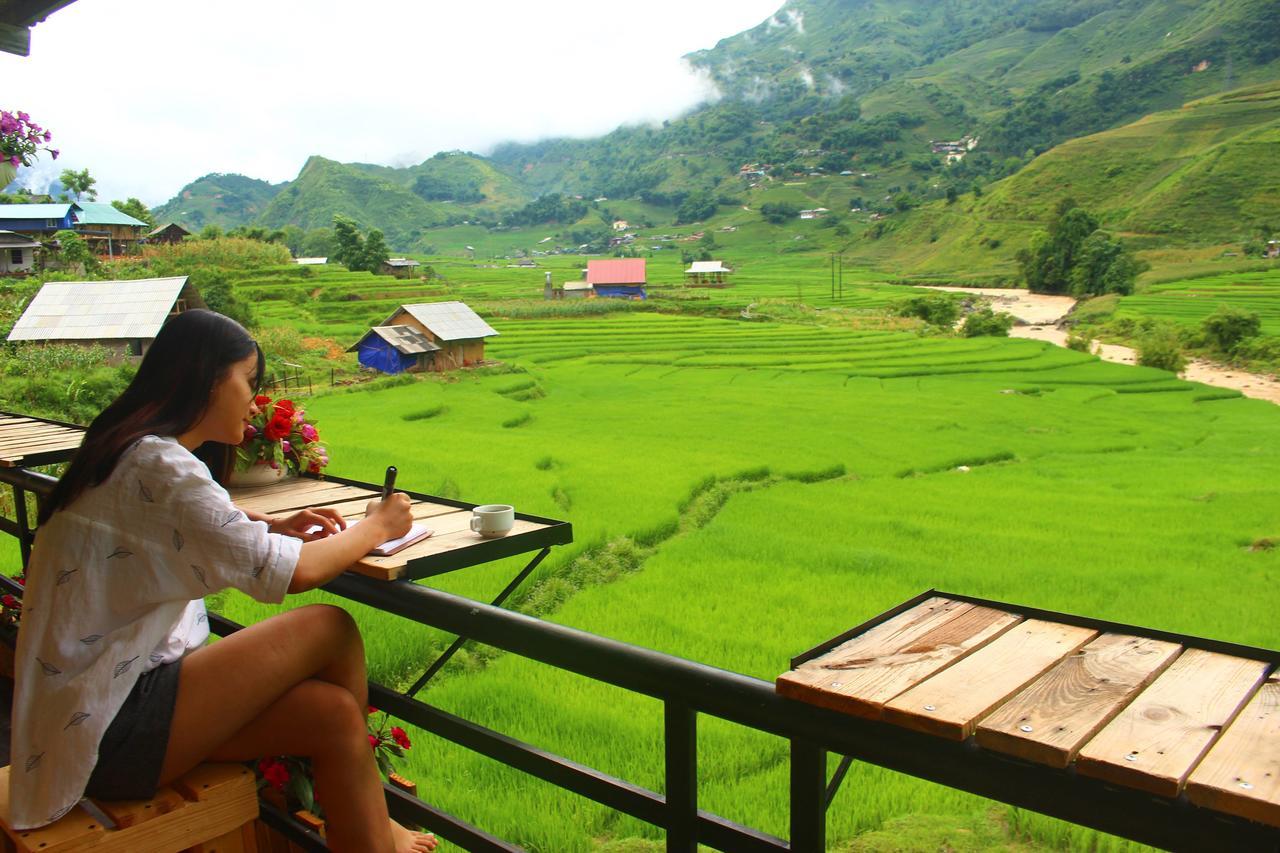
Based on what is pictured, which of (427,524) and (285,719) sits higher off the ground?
(427,524)

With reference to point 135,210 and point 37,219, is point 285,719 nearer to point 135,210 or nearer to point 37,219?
point 37,219

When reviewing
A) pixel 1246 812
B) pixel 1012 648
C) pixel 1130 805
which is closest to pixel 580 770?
pixel 1012 648

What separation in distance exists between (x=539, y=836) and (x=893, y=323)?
124ft

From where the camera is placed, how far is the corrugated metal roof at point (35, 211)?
32906 millimetres

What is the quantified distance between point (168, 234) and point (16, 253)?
14.0 m

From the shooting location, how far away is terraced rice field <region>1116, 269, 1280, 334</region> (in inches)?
1358

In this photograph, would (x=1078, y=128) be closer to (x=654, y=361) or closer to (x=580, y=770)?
(x=654, y=361)

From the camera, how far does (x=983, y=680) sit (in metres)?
1.38

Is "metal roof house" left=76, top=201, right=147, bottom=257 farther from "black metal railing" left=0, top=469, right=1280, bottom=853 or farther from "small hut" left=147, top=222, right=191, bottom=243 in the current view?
"black metal railing" left=0, top=469, right=1280, bottom=853

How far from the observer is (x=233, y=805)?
1.87 meters

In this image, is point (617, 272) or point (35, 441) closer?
point (35, 441)

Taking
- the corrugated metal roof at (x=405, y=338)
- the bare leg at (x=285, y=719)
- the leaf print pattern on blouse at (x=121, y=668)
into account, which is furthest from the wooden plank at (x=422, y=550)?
the corrugated metal roof at (x=405, y=338)

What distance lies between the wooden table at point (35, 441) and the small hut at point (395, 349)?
20.4 metres

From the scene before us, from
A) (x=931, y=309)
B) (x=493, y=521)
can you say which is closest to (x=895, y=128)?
(x=931, y=309)
